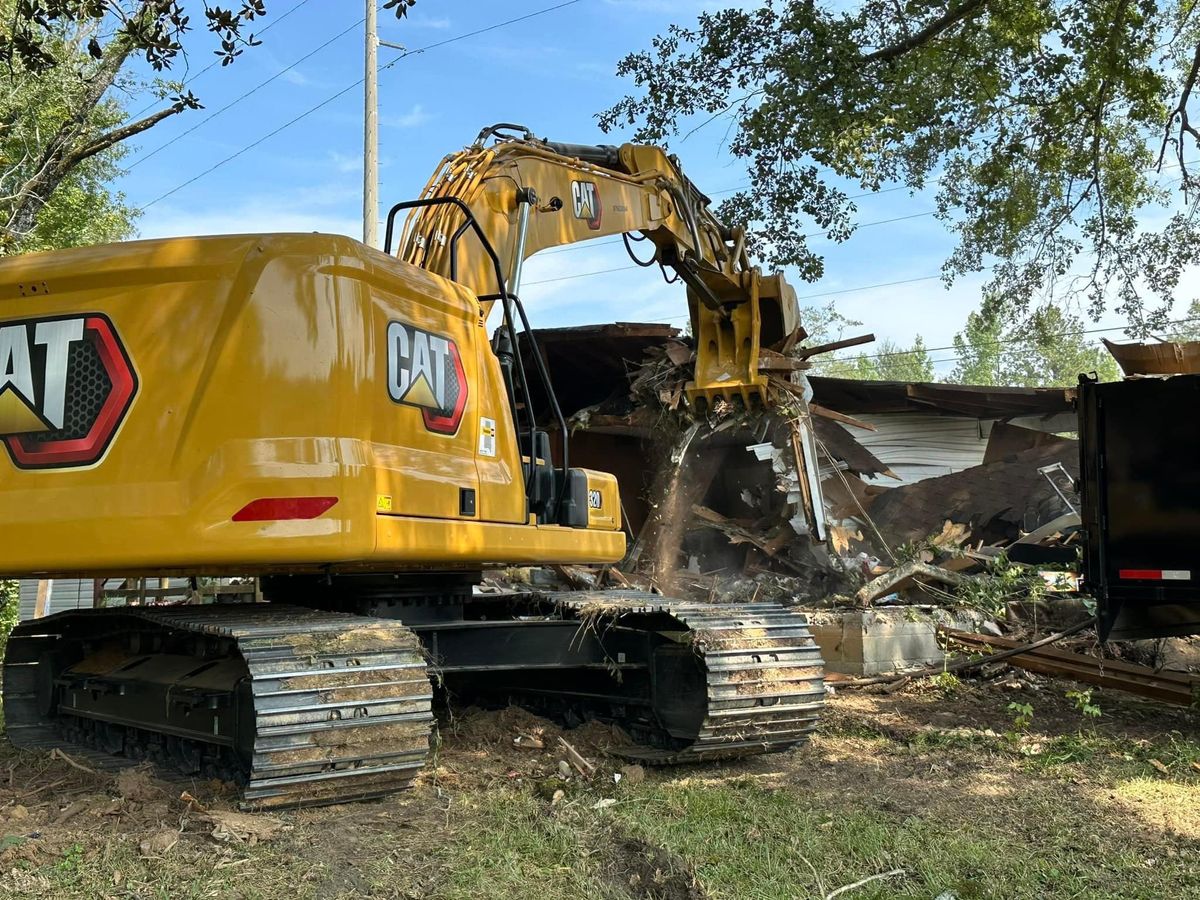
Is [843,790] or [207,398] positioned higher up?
[207,398]

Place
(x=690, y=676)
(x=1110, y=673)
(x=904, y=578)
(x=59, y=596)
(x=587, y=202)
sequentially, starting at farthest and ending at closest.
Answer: (x=59, y=596) < (x=904, y=578) < (x=1110, y=673) < (x=587, y=202) < (x=690, y=676)

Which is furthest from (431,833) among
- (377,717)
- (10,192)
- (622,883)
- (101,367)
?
(10,192)

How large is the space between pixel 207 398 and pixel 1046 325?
12.4 m

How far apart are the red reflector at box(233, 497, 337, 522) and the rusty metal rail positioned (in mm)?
5987

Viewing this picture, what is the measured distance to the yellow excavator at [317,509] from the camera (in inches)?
177

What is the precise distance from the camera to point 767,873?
412 centimetres

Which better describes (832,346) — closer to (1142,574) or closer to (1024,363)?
(1142,574)

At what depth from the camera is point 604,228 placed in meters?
7.91

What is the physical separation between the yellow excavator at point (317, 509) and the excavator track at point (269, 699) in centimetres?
1

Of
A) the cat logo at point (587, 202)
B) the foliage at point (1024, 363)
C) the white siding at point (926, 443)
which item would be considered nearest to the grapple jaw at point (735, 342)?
the cat logo at point (587, 202)

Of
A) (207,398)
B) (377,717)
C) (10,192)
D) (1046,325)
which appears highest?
(10,192)

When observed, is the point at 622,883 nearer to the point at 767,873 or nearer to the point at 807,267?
the point at 767,873

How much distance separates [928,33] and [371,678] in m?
8.71

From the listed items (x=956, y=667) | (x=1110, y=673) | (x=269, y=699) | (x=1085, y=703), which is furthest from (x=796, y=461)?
(x=269, y=699)
